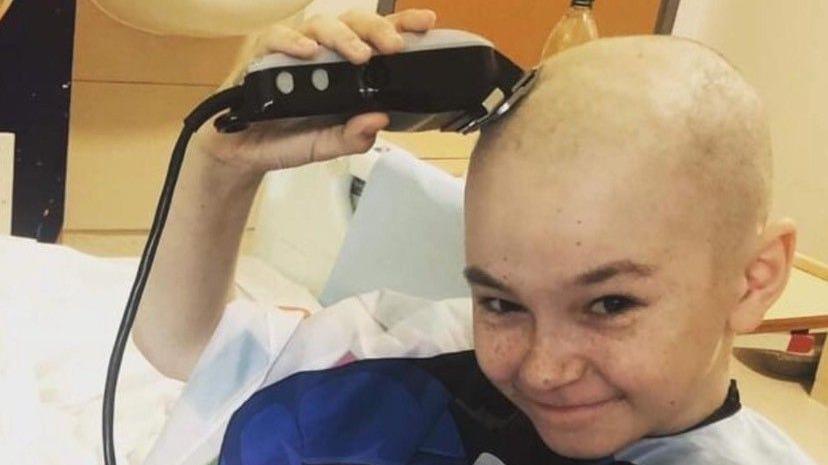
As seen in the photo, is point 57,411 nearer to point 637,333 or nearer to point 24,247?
point 24,247

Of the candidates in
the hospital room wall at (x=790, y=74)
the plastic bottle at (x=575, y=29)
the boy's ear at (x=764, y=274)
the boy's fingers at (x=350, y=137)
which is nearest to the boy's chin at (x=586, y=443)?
the boy's ear at (x=764, y=274)

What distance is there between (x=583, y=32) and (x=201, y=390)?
1112mm

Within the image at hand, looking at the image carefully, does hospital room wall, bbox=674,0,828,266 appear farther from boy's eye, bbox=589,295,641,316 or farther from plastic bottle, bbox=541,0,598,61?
boy's eye, bbox=589,295,641,316

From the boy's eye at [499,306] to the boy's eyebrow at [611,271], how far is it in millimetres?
52

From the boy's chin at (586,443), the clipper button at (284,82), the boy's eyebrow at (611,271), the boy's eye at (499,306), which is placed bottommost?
the boy's chin at (586,443)

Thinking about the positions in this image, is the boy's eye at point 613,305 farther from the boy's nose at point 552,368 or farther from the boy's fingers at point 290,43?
the boy's fingers at point 290,43

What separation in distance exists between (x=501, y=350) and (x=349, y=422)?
0.50ft

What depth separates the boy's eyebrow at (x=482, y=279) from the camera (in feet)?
2.28

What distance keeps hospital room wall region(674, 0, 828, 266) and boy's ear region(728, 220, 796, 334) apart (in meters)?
1.73

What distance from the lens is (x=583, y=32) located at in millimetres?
1815

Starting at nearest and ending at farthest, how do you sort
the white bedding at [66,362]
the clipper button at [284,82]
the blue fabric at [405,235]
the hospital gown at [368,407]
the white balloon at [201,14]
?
the clipper button at [284,82]
the hospital gown at [368,407]
the white bedding at [66,362]
the blue fabric at [405,235]
the white balloon at [201,14]

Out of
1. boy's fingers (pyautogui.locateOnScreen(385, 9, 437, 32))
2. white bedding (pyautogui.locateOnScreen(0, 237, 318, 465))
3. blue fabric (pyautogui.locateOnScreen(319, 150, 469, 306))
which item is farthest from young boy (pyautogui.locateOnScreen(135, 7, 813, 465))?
blue fabric (pyautogui.locateOnScreen(319, 150, 469, 306))

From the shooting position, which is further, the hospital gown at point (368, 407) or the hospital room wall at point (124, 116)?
the hospital room wall at point (124, 116)

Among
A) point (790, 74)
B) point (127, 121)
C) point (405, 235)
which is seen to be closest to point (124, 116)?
point (127, 121)
